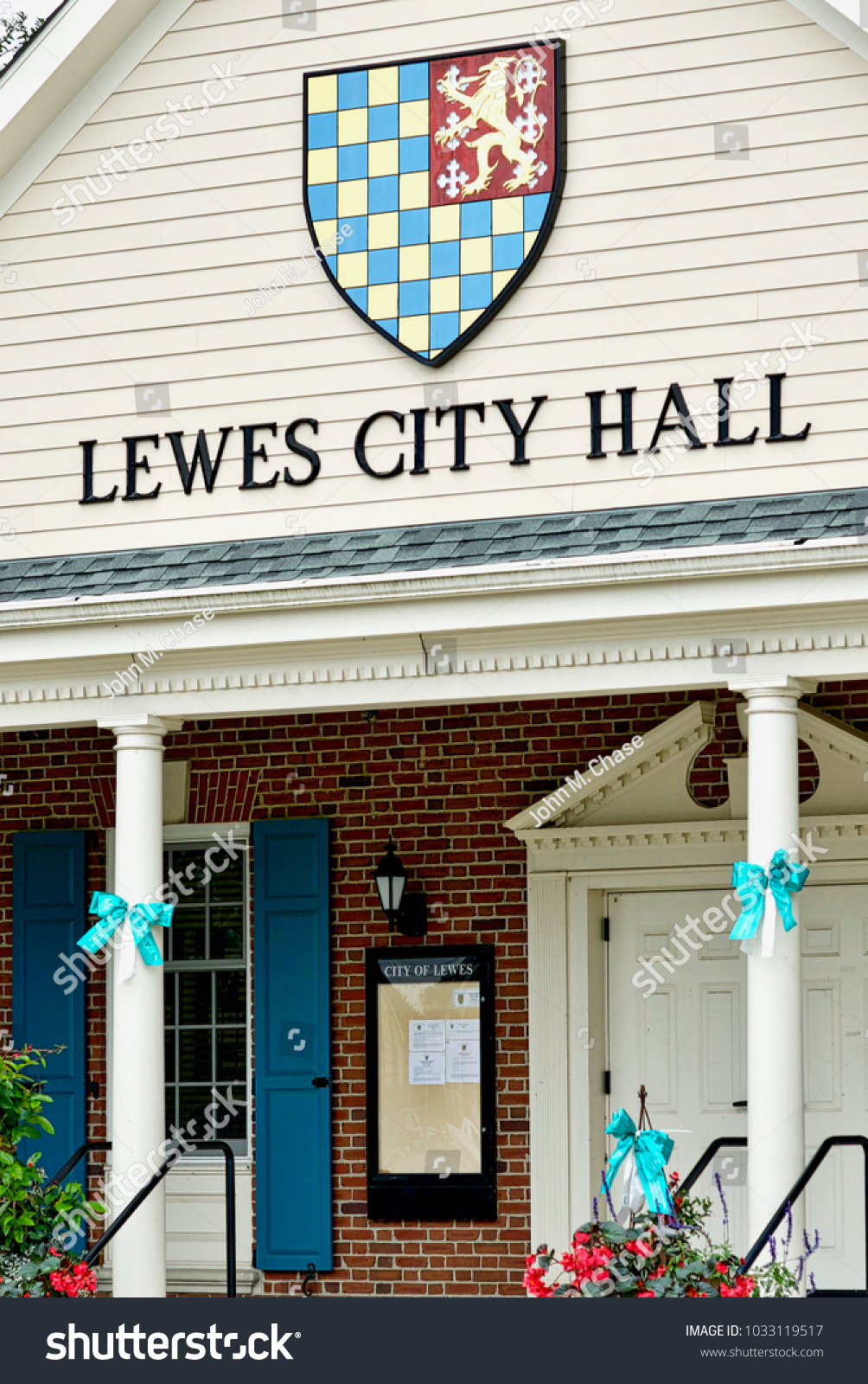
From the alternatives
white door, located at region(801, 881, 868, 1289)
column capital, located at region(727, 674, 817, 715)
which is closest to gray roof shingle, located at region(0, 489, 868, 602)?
column capital, located at region(727, 674, 817, 715)

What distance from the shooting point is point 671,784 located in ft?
28.5

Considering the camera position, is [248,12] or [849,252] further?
[248,12]

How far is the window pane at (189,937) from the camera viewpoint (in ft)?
31.1

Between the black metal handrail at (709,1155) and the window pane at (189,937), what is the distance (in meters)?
2.85

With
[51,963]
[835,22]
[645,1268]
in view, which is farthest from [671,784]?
[835,22]

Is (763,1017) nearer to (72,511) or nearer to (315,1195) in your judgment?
(315,1195)

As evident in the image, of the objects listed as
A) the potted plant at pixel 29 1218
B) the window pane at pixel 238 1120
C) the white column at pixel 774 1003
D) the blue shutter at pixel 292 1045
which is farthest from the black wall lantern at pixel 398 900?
the white column at pixel 774 1003

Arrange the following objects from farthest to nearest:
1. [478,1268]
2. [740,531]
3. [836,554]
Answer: [478,1268] < [740,531] < [836,554]

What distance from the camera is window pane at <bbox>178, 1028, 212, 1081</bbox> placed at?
9.37 m

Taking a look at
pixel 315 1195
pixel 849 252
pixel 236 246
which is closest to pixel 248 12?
pixel 236 246

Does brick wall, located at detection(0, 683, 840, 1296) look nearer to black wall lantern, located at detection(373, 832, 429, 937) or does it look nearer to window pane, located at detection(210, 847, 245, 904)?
black wall lantern, located at detection(373, 832, 429, 937)

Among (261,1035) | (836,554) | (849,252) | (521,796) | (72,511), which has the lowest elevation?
(261,1035)

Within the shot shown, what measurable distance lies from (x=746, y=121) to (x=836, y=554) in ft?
6.70

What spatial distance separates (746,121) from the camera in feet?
24.8
